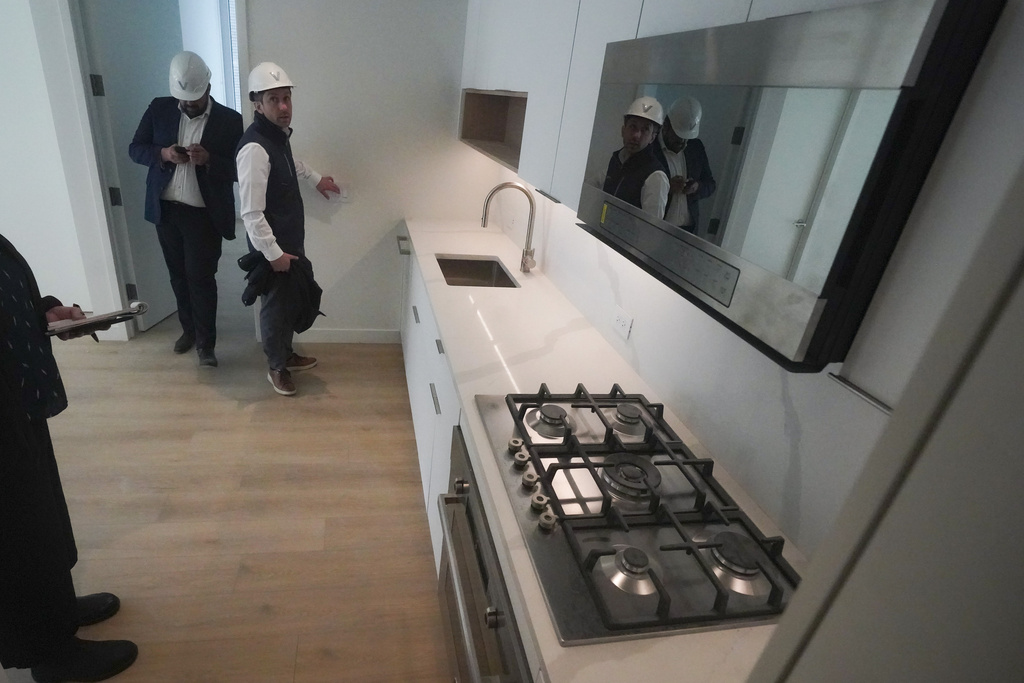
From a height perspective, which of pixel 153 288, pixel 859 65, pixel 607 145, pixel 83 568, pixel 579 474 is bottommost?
pixel 83 568

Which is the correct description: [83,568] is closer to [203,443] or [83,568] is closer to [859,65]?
[203,443]

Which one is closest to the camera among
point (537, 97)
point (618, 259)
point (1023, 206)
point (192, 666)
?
point (1023, 206)

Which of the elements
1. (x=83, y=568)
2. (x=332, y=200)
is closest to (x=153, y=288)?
(x=332, y=200)

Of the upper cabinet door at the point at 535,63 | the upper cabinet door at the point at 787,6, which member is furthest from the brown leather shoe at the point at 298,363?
the upper cabinet door at the point at 787,6

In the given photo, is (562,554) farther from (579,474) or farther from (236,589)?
(236,589)

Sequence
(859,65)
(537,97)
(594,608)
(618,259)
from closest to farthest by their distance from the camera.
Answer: (859,65), (594,608), (618,259), (537,97)

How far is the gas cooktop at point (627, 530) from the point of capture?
812mm

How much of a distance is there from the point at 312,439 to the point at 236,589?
33.3 inches

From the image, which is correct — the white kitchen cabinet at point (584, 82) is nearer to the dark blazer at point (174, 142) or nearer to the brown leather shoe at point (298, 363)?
the dark blazer at point (174, 142)

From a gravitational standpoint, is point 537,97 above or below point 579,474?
above

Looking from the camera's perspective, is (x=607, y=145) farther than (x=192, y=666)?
No

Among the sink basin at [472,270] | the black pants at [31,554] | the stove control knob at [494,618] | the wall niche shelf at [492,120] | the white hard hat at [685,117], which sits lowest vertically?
the black pants at [31,554]

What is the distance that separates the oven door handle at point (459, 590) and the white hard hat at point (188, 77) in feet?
7.69

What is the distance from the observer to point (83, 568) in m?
1.79
